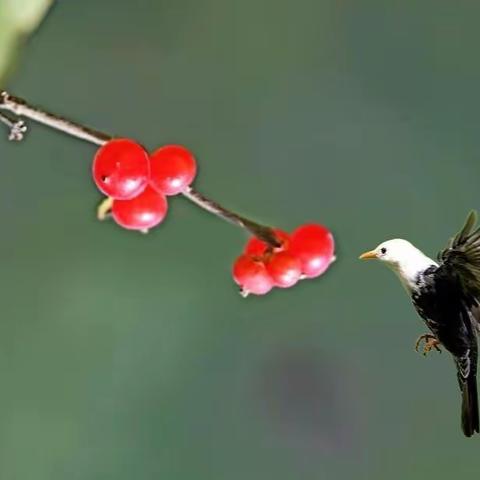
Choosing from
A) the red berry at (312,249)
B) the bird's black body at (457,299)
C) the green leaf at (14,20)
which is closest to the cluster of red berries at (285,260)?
the red berry at (312,249)

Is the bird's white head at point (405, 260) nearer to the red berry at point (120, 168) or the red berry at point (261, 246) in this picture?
the red berry at point (261, 246)

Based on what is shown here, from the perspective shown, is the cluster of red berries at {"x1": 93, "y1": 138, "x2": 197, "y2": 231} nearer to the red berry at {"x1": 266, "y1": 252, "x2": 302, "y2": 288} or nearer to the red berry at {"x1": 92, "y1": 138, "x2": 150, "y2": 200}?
the red berry at {"x1": 92, "y1": 138, "x2": 150, "y2": 200}

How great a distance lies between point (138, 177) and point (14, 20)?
17cm

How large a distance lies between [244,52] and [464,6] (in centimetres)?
28

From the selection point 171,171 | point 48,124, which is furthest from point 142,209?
point 48,124

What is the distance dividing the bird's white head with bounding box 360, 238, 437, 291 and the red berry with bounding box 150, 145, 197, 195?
0.18 m

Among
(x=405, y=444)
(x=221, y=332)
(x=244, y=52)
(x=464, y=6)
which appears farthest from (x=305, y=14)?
(x=405, y=444)

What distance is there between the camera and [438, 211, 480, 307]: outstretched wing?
2.09 feet

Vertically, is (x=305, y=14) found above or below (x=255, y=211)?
above

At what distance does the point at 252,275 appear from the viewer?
79 cm

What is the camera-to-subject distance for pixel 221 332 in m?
1.00

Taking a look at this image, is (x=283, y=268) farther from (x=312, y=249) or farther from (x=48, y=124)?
(x=48, y=124)

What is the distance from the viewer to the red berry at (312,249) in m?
0.78

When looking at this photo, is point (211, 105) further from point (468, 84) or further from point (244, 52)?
point (468, 84)
